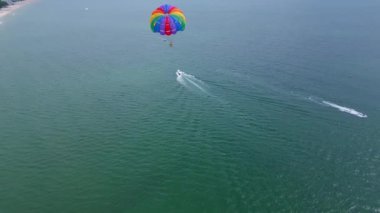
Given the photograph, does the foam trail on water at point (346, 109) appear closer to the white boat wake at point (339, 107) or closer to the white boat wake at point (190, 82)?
the white boat wake at point (339, 107)

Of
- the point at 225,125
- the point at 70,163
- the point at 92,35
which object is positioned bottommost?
the point at 70,163

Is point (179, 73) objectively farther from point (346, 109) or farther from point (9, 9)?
point (9, 9)

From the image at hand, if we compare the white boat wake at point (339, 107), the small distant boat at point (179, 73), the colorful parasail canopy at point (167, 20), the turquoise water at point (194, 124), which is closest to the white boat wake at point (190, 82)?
the small distant boat at point (179, 73)

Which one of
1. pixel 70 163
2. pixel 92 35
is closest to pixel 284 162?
pixel 70 163

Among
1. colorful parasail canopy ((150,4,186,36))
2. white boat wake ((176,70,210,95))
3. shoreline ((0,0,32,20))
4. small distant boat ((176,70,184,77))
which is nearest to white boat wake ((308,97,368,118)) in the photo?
white boat wake ((176,70,210,95))

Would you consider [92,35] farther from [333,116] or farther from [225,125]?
[333,116]

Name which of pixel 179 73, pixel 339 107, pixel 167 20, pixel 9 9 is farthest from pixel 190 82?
pixel 9 9

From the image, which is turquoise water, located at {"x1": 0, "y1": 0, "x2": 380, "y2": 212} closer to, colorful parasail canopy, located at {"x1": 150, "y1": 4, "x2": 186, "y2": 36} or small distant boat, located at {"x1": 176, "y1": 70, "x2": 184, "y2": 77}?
small distant boat, located at {"x1": 176, "y1": 70, "x2": 184, "y2": 77}

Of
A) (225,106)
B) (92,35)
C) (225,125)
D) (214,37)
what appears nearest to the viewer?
(225,125)
